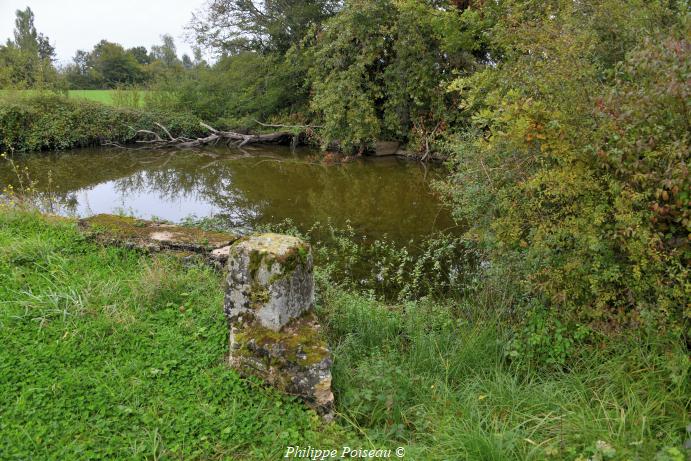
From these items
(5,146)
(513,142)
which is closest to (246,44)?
(5,146)

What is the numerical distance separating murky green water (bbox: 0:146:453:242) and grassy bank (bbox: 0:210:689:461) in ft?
14.8

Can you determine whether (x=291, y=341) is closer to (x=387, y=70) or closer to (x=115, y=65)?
(x=387, y=70)

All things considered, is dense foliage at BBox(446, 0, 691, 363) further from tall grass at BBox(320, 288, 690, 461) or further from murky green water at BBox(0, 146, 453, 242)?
murky green water at BBox(0, 146, 453, 242)

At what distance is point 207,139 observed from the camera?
20656mm

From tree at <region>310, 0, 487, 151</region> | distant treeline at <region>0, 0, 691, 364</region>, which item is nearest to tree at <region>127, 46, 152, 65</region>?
tree at <region>310, 0, 487, 151</region>

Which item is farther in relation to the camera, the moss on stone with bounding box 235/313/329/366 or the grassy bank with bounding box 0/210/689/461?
the moss on stone with bounding box 235/313/329/366

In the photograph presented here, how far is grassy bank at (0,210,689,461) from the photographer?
8.82ft

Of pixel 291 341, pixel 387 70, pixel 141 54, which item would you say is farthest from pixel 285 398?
pixel 141 54

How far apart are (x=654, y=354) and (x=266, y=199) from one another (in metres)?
9.22

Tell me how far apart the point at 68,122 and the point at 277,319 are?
66.6ft

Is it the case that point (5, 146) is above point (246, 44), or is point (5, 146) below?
below

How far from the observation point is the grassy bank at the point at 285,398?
269 centimetres

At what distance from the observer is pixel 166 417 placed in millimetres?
2957

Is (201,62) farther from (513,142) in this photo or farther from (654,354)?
(654,354)
